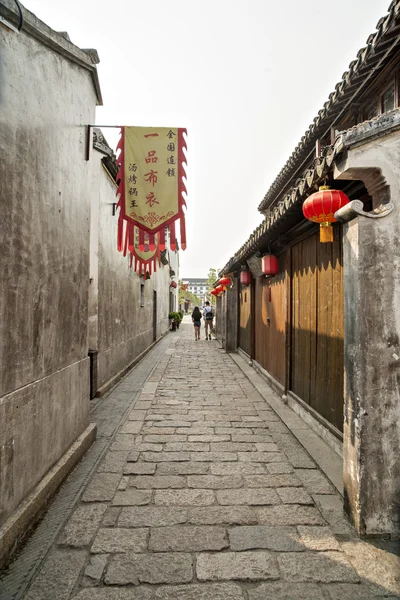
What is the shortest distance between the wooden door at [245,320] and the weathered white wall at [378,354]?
27.1 feet

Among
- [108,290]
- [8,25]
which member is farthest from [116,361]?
[8,25]

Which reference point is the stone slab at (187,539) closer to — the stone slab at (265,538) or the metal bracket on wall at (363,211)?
the stone slab at (265,538)

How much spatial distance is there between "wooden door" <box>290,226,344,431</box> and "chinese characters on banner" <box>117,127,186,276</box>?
225cm

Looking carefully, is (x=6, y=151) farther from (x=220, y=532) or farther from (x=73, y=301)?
(x=220, y=532)

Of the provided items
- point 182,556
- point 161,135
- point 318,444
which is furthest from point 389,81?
point 182,556

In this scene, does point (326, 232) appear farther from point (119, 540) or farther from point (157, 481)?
point (119, 540)

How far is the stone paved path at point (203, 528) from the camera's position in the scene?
2.50 metres

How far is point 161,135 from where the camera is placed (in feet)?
16.9

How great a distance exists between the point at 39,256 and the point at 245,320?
9.93m

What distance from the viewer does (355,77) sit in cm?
550

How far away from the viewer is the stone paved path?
2.50 m

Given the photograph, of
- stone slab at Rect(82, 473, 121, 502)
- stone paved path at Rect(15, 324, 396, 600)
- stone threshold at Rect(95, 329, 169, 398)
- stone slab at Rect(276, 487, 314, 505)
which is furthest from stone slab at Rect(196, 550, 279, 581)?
stone threshold at Rect(95, 329, 169, 398)

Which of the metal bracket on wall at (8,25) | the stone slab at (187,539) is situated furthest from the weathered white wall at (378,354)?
the metal bracket on wall at (8,25)

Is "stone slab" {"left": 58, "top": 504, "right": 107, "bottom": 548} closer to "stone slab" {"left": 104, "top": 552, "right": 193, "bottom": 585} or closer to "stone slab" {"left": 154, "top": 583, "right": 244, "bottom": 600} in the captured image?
"stone slab" {"left": 104, "top": 552, "right": 193, "bottom": 585}
